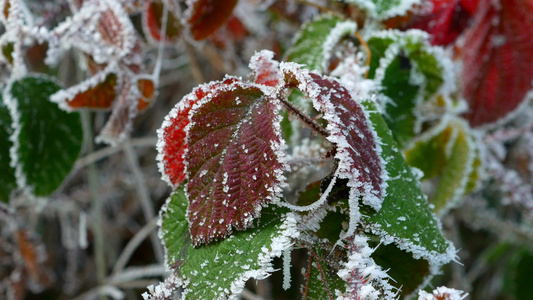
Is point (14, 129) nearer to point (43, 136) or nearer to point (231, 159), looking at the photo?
point (43, 136)

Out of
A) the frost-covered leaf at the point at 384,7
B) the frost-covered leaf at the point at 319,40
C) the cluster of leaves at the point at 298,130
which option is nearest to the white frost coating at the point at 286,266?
the cluster of leaves at the point at 298,130

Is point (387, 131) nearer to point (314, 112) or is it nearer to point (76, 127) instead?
point (314, 112)

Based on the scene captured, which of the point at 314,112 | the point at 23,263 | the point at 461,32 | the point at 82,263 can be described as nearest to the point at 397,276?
the point at 314,112

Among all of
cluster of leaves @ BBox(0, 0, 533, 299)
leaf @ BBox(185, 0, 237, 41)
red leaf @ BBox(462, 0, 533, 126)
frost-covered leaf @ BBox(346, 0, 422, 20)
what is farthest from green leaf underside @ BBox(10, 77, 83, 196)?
red leaf @ BBox(462, 0, 533, 126)

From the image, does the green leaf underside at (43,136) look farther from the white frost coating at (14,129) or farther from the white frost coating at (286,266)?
the white frost coating at (286,266)

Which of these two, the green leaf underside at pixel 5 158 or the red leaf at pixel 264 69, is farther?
the green leaf underside at pixel 5 158

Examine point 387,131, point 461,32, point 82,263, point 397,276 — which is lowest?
point 82,263

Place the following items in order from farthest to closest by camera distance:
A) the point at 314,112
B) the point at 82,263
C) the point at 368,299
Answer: the point at 82,263 < the point at 314,112 < the point at 368,299
